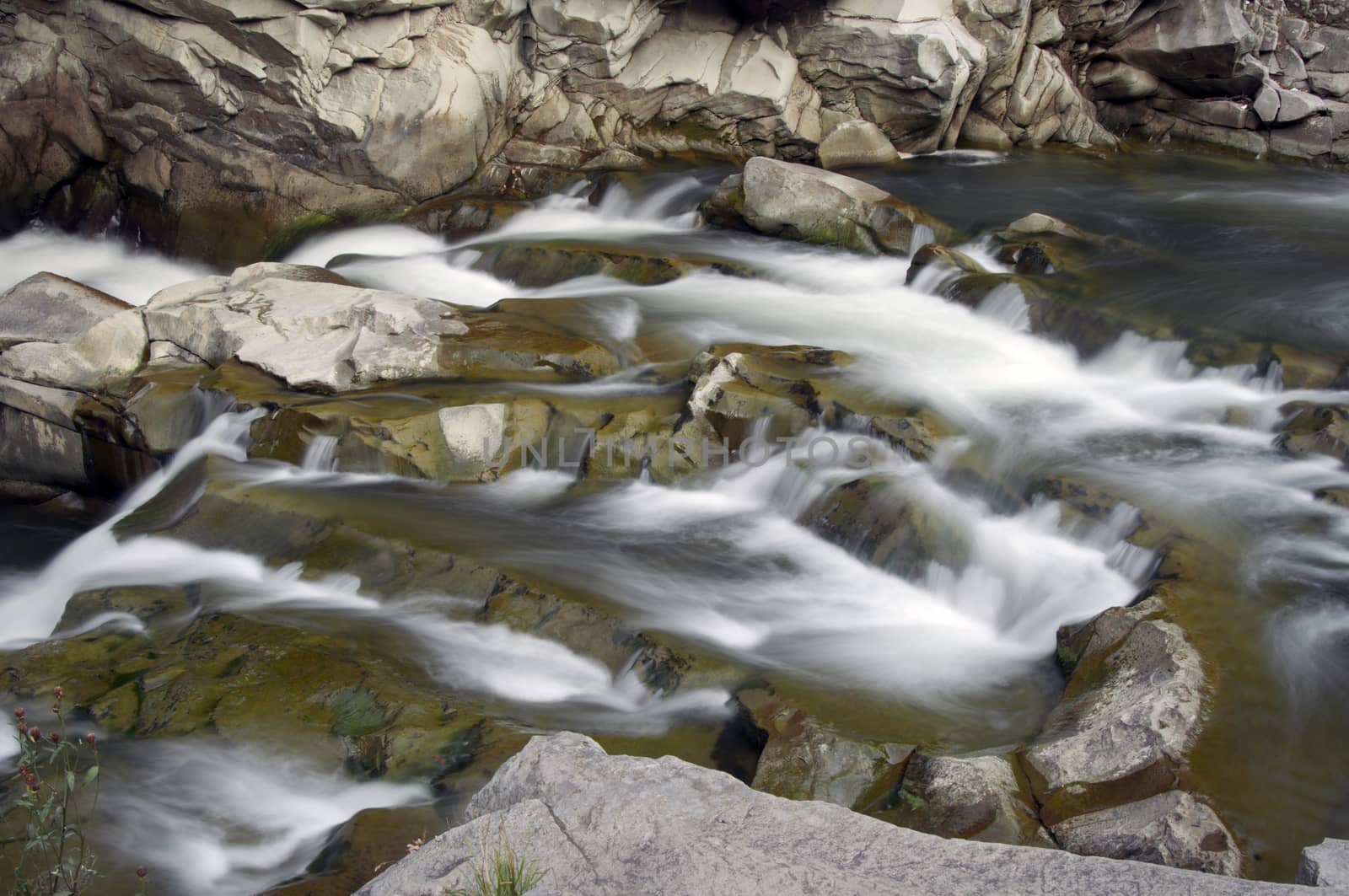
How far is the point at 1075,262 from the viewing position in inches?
410

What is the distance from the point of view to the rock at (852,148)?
594 inches

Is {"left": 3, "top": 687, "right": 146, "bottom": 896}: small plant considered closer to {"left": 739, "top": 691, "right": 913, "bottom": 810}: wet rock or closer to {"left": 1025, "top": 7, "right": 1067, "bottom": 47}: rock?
{"left": 739, "top": 691, "right": 913, "bottom": 810}: wet rock

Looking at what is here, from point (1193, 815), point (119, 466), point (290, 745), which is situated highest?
point (1193, 815)

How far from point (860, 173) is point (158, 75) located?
812cm

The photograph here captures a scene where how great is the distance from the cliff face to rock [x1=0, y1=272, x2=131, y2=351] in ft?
10.3

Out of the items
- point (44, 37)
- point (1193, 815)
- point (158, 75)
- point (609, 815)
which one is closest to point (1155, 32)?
point (158, 75)

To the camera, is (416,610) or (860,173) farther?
(860,173)

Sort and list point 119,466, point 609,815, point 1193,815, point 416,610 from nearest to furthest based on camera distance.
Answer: point 609,815
point 1193,815
point 416,610
point 119,466

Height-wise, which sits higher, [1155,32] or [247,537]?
[1155,32]

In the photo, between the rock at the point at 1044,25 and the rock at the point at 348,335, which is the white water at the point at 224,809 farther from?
the rock at the point at 1044,25

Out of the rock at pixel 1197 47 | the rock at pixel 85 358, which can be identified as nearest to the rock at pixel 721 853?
the rock at pixel 85 358

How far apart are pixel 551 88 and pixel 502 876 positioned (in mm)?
12648

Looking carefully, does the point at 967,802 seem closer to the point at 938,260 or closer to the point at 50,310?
the point at 938,260

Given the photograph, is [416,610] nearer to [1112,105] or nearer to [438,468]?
[438,468]
